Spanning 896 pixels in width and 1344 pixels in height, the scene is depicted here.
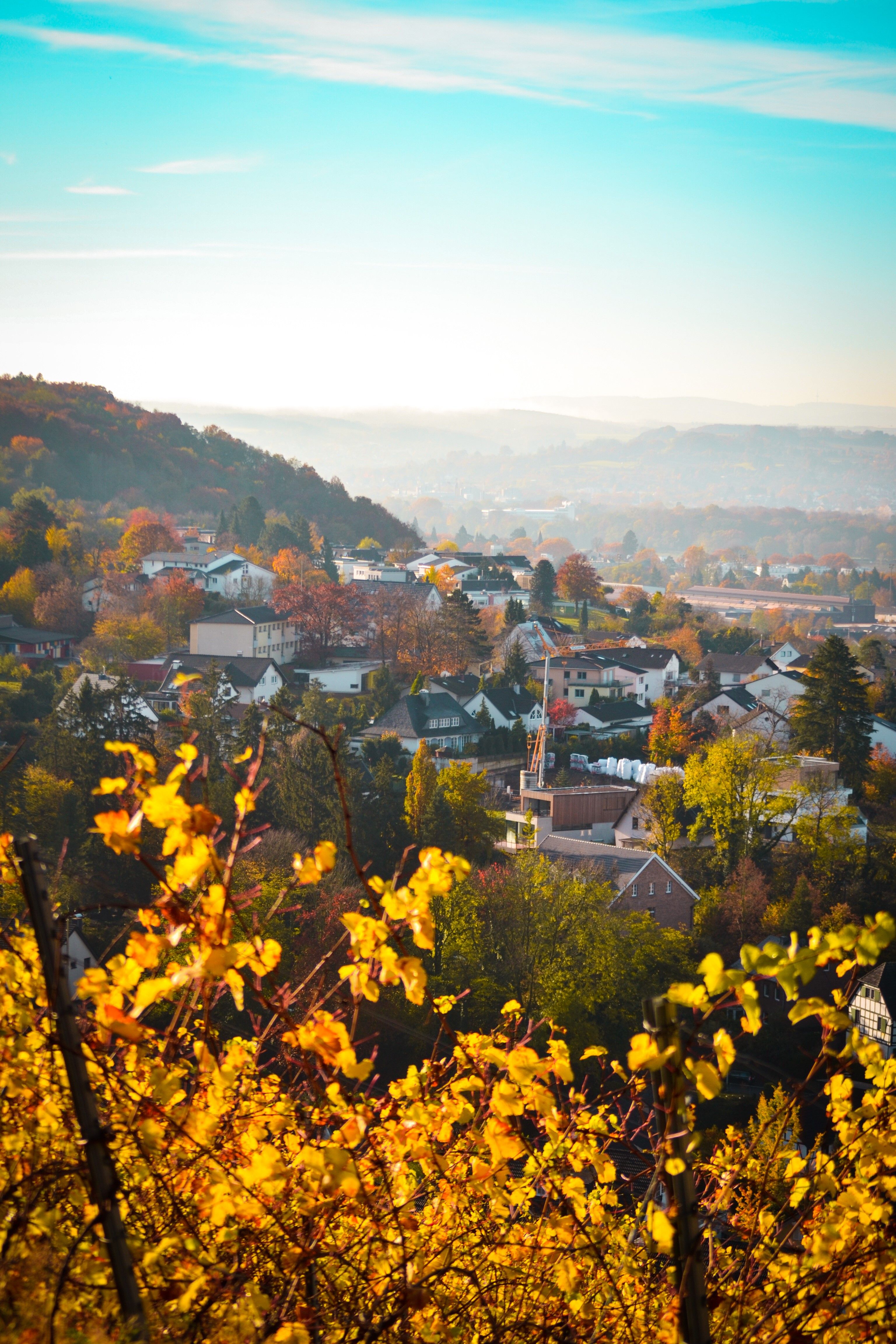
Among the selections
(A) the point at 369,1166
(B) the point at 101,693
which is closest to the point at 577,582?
(B) the point at 101,693

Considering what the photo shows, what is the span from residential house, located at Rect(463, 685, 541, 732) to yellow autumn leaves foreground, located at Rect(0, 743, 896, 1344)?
24.3 metres

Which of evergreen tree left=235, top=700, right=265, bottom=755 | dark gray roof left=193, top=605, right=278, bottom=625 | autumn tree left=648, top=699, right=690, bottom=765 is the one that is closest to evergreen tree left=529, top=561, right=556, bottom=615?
dark gray roof left=193, top=605, right=278, bottom=625

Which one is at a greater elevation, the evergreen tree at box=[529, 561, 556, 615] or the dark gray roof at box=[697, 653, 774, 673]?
the evergreen tree at box=[529, 561, 556, 615]

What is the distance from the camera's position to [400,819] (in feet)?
61.0

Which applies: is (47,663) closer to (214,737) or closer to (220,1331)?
(214,737)

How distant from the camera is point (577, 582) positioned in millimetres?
46062

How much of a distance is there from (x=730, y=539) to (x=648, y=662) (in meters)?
164

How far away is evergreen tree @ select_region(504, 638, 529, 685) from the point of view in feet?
98.8

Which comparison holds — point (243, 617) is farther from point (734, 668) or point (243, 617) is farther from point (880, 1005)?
point (880, 1005)

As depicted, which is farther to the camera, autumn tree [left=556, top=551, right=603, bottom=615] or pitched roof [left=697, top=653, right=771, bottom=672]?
autumn tree [left=556, top=551, right=603, bottom=615]

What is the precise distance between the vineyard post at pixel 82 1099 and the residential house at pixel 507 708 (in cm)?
2516

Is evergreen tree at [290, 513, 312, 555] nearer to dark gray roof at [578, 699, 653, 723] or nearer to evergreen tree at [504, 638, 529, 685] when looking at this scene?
evergreen tree at [504, 638, 529, 685]

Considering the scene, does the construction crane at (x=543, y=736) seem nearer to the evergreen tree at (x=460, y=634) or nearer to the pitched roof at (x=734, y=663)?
the evergreen tree at (x=460, y=634)

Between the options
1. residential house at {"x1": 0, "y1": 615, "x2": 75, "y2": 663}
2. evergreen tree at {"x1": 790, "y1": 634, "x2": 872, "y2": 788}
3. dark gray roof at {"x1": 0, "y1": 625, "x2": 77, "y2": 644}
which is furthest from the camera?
dark gray roof at {"x1": 0, "y1": 625, "x2": 77, "y2": 644}
